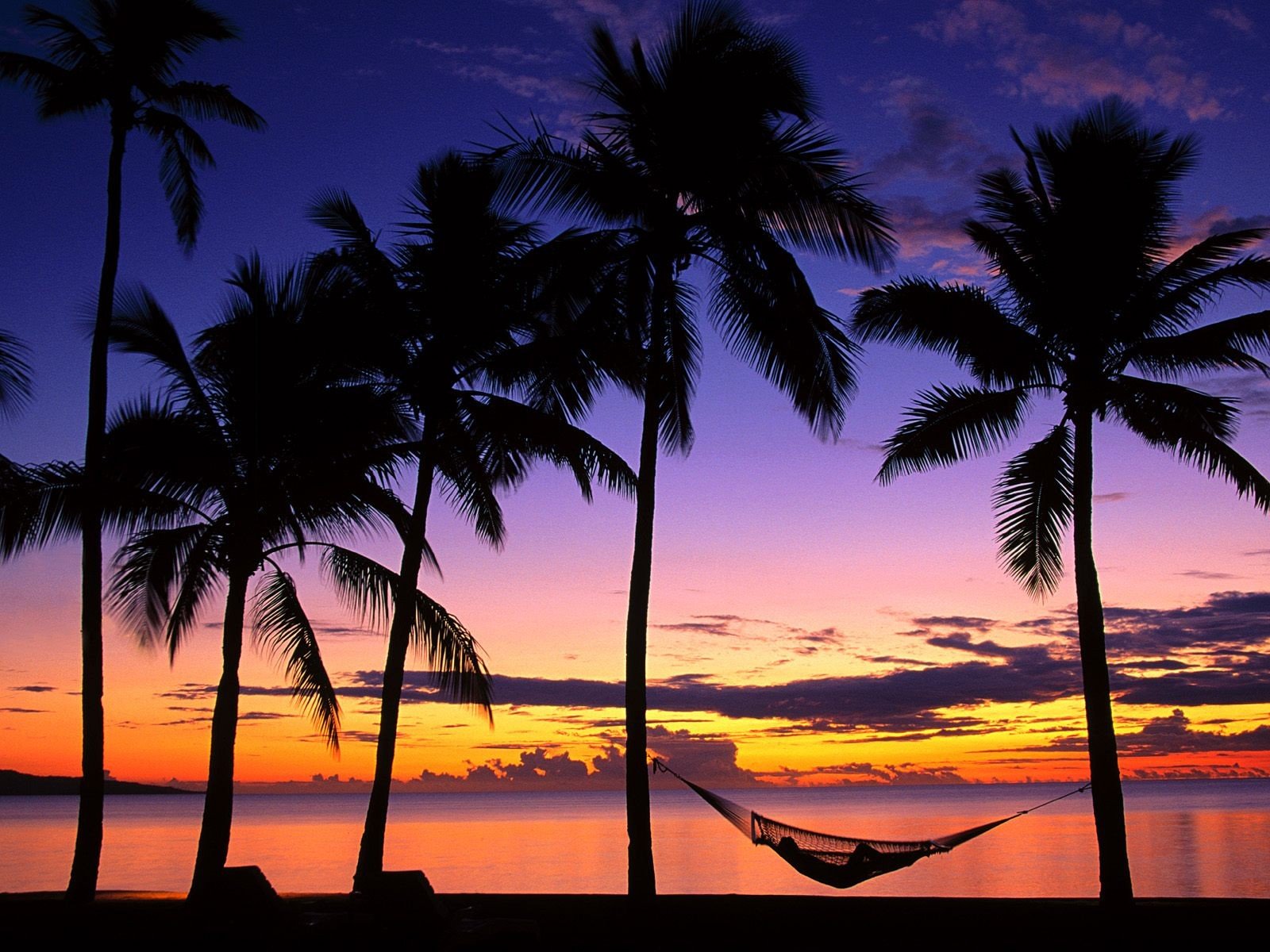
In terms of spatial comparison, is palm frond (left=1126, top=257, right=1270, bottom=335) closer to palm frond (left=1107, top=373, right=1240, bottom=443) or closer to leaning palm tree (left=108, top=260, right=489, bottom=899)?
palm frond (left=1107, top=373, right=1240, bottom=443)

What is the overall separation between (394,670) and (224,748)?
6.53 feet

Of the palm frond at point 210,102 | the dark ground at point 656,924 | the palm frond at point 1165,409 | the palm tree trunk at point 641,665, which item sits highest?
the palm frond at point 210,102

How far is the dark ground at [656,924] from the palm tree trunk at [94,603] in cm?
55

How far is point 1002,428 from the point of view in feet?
42.4

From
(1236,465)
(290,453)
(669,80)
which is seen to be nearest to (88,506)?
(290,453)

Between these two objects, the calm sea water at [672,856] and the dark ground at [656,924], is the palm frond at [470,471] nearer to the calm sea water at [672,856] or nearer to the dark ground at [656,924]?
the dark ground at [656,924]

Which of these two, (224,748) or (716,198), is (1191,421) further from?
(224,748)

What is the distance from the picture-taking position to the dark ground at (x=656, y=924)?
385 inches

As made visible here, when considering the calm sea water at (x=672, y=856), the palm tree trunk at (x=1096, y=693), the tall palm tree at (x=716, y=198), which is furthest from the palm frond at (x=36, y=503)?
the calm sea water at (x=672, y=856)

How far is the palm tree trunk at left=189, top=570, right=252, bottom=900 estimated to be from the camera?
12.4m

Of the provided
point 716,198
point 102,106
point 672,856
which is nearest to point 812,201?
point 716,198

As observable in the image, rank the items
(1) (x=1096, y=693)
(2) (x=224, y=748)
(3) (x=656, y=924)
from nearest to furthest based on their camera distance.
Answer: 1. (3) (x=656, y=924)
2. (1) (x=1096, y=693)
3. (2) (x=224, y=748)

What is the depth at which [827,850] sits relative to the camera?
12.0 meters

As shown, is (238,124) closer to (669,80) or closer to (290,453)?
(290,453)
